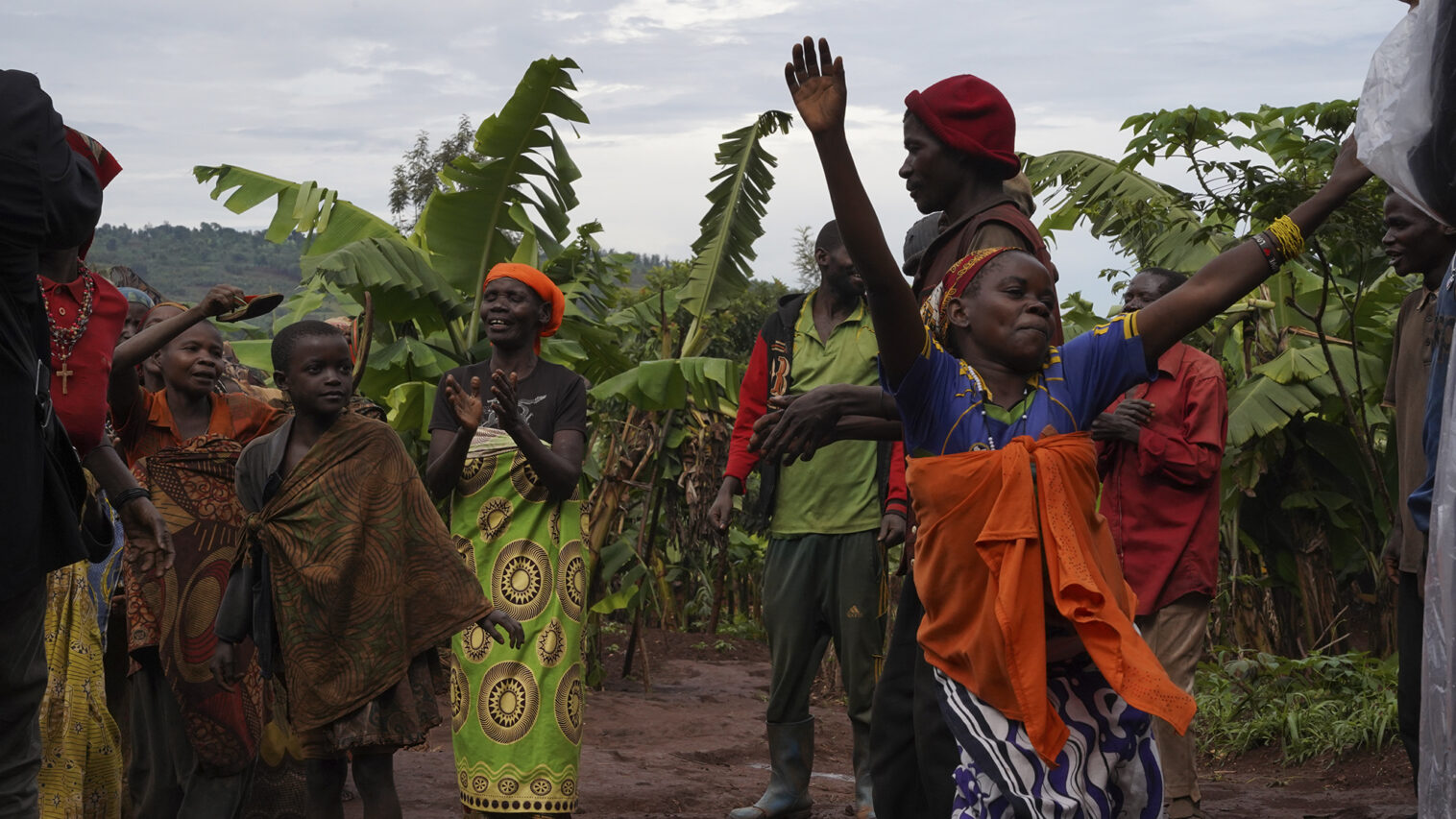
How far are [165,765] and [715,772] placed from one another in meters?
3.34

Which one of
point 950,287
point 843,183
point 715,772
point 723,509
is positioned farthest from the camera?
point 715,772

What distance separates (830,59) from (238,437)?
3374 millimetres

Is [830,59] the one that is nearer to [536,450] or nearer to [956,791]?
[956,791]

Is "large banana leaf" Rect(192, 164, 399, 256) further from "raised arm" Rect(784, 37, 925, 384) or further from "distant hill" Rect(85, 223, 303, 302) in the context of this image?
"distant hill" Rect(85, 223, 303, 302)

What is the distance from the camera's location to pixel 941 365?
3.28 meters

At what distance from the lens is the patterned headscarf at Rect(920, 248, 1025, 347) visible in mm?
3334

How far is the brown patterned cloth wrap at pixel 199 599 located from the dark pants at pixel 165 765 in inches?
3.0

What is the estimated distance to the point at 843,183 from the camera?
9.91ft

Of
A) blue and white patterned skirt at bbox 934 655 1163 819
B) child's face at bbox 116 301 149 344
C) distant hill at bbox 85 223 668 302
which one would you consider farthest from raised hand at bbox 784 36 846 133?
distant hill at bbox 85 223 668 302

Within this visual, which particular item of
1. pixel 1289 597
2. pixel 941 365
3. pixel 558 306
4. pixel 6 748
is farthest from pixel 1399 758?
pixel 6 748

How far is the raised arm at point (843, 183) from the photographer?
299 centimetres

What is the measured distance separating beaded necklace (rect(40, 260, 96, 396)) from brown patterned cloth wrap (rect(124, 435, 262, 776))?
1.32m

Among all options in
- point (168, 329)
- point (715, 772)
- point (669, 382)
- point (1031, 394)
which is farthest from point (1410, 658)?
point (669, 382)

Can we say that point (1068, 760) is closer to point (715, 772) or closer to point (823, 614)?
point (823, 614)
